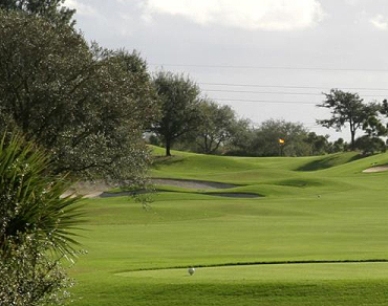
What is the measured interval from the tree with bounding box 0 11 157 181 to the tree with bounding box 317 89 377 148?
86.5 meters

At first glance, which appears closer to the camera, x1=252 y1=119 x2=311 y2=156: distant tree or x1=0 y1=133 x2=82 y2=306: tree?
x1=0 y1=133 x2=82 y2=306: tree

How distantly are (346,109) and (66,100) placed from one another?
303 feet

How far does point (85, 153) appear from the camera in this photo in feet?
86.0

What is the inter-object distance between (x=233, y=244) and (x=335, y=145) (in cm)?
9058

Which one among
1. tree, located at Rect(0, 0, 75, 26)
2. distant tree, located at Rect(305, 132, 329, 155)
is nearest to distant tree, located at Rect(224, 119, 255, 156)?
distant tree, located at Rect(305, 132, 329, 155)

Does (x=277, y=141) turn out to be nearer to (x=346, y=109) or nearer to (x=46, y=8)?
(x=346, y=109)

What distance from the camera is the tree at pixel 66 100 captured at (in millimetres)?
25969

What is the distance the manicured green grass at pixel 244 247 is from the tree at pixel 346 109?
52272mm

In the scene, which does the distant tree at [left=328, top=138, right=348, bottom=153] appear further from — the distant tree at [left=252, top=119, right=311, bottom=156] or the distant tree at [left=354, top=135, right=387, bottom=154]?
the distant tree at [left=354, top=135, right=387, bottom=154]

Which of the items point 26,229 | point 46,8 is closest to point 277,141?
point 46,8

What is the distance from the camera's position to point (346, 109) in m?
116

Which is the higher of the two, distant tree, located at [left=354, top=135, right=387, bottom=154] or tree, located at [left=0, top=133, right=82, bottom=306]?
distant tree, located at [left=354, top=135, right=387, bottom=154]

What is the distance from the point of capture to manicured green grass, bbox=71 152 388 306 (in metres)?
15.6

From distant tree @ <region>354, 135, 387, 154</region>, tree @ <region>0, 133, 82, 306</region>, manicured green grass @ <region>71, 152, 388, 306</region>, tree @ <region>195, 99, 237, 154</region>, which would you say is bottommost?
manicured green grass @ <region>71, 152, 388, 306</region>
